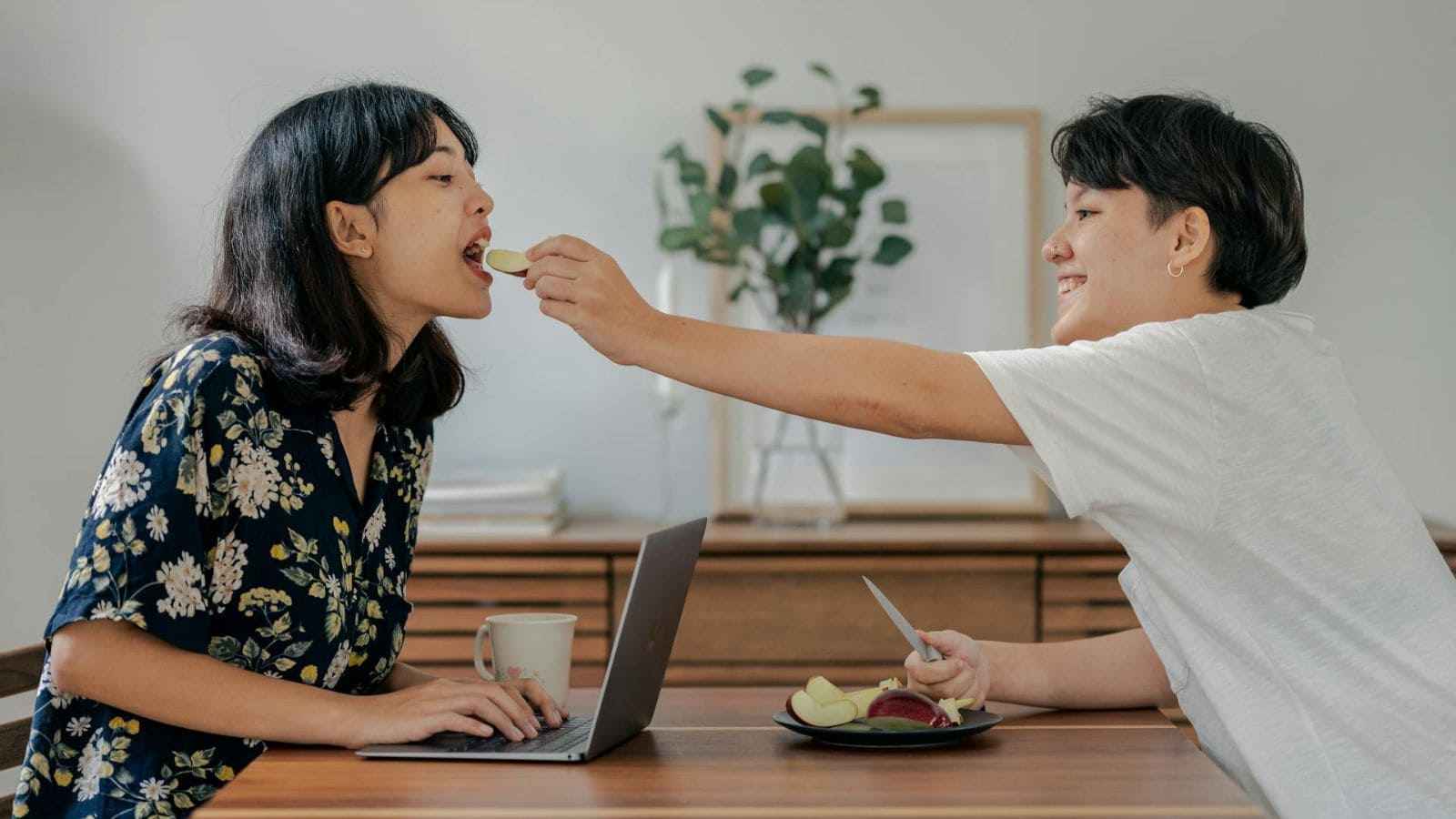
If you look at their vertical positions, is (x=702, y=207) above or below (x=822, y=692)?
above

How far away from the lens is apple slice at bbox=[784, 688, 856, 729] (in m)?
1.41

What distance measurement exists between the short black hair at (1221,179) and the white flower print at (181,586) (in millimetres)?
1122

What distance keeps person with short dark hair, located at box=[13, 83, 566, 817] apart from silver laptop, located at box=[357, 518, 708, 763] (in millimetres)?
26

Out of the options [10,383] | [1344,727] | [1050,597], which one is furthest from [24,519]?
[1344,727]

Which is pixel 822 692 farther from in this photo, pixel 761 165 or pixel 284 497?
pixel 761 165

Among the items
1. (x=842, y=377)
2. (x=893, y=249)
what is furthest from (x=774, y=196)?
(x=842, y=377)

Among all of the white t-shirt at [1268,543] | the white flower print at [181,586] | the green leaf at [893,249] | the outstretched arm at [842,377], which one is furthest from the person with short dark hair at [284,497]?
the green leaf at [893,249]

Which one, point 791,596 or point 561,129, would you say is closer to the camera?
point 791,596

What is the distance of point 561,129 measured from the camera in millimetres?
3391

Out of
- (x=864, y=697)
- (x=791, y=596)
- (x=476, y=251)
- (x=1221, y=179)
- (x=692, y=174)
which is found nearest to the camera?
(x=864, y=697)

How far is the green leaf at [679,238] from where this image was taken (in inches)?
123

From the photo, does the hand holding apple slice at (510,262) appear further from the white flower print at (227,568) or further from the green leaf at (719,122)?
the green leaf at (719,122)

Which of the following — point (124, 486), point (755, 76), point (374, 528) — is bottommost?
point (374, 528)

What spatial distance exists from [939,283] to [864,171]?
1.35 ft
